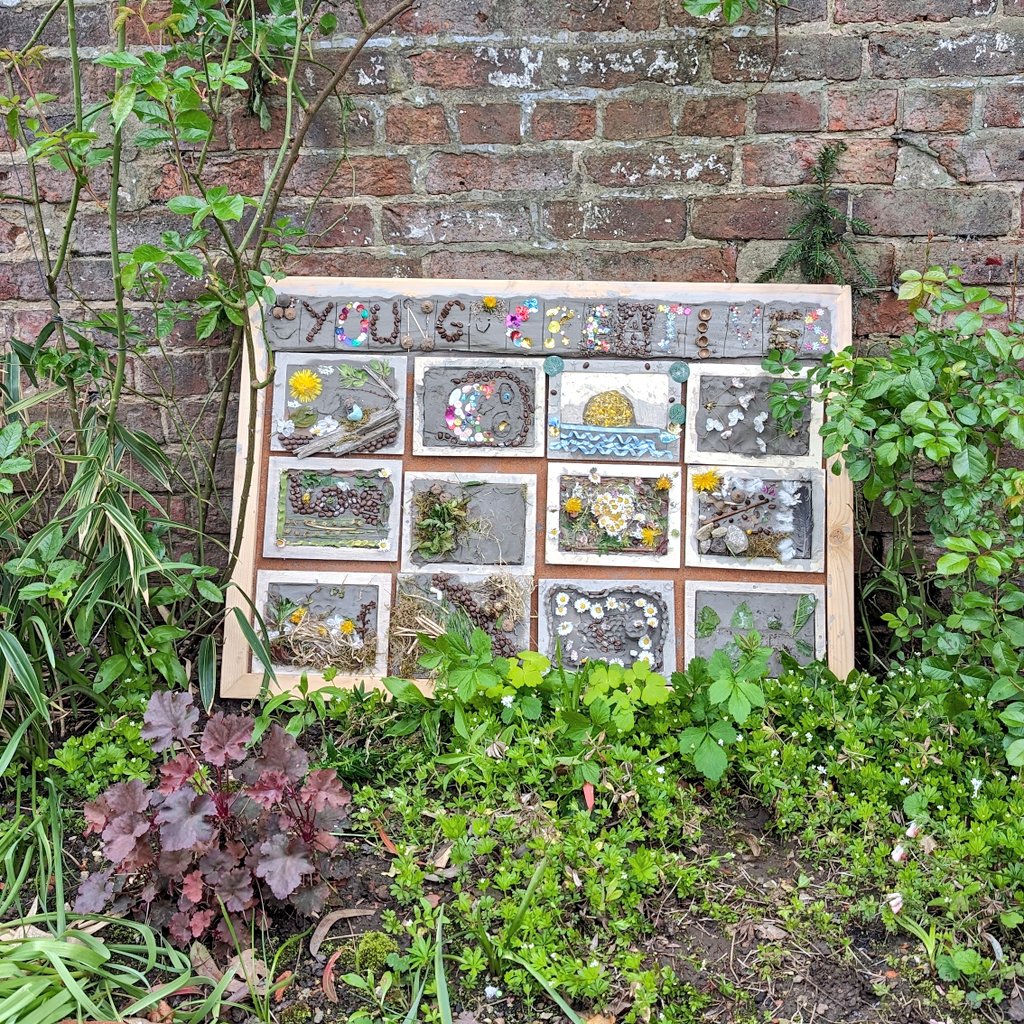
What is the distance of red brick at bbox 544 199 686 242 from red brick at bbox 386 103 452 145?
342mm

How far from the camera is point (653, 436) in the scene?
2.28 meters

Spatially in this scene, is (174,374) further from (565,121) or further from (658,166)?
(658,166)

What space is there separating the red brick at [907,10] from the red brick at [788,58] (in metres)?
0.06

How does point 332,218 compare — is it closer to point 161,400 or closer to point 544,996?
point 161,400

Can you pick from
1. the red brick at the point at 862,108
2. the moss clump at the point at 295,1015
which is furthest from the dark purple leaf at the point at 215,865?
the red brick at the point at 862,108

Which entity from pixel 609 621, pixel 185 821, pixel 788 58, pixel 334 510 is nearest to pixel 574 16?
pixel 788 58

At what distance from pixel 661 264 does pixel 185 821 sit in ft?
5.71

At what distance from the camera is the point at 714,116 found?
2.32 meters

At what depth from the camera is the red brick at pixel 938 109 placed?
226cm

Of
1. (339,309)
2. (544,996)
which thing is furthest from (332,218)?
(544,996)

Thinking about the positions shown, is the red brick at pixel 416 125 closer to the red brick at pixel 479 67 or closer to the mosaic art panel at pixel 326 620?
the red brick at pixel 479 67

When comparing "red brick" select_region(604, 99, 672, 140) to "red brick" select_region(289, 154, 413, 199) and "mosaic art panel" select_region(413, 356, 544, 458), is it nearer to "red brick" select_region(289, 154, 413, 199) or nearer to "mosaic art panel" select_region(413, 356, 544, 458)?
"red brick" select_region(289, 154, 413, 199)

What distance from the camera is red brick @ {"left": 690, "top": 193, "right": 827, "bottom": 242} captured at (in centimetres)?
234

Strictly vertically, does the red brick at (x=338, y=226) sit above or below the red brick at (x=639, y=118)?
below
